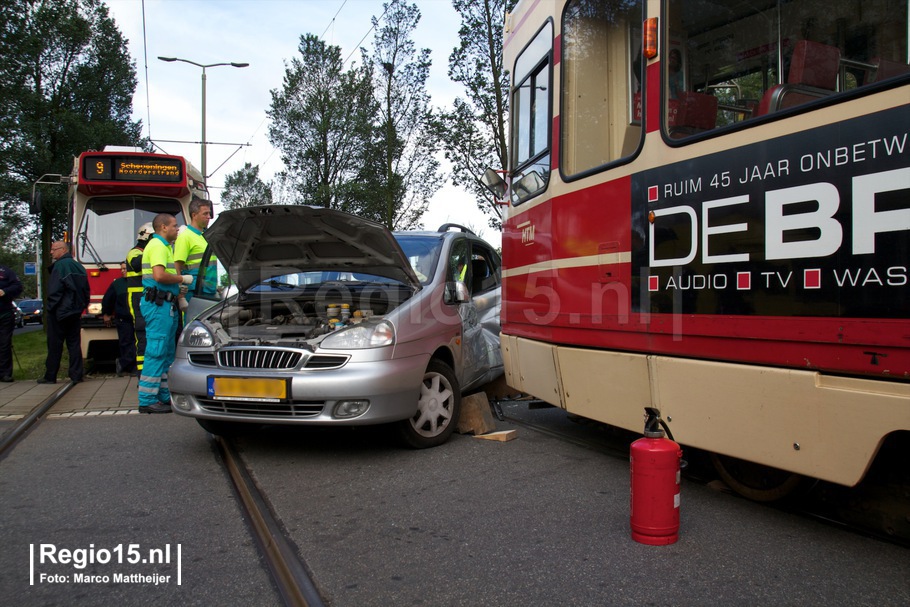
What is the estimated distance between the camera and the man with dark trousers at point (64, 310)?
9008mm

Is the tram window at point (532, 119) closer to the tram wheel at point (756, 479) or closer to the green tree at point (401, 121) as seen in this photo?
the tram wheel at point (756, 479)

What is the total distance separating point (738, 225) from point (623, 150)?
1.09m

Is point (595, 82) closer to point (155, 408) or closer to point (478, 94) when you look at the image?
point (155, 408)

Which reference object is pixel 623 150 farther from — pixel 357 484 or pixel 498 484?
pixel 357 484

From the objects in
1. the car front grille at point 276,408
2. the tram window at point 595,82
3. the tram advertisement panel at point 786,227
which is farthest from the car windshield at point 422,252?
the tram advertisement panel at point 786,227

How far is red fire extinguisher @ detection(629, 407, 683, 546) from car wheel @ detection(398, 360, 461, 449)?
211cm

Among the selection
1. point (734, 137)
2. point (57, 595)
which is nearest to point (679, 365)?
point (734, 137)

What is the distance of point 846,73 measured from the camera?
3.21m

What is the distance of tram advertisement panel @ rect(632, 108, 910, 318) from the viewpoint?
272cm

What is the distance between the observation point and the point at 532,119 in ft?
18.2

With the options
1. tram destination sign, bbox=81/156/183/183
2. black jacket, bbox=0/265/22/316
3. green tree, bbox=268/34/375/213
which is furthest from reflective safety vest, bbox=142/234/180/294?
green tree, bbox=268/34/375/213

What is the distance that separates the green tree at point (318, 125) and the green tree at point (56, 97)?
6.32 metres

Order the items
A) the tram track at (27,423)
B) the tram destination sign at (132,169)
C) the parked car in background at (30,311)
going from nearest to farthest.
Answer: the tram track at (27,423) → the tram destination sign at (132,169) → the parked car in background at (30,311)

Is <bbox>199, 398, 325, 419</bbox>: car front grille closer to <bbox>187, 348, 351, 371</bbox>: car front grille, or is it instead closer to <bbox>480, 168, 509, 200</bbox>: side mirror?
<bbox>187, 348, 351, 371</bbox>: car front grille
